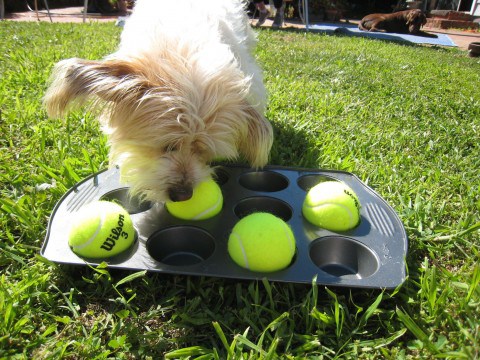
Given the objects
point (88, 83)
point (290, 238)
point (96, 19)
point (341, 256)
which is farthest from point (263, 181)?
point (96, 19)

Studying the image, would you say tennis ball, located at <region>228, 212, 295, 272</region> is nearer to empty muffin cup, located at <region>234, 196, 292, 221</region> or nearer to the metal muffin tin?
the metal muffin tin

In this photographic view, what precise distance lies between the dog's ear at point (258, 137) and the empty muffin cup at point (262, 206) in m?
0.28

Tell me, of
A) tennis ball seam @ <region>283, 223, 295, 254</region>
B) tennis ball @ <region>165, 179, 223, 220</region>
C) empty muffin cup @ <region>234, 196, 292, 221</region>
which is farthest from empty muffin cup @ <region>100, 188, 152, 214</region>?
tennis ball seam @ <region>283, 223, 295, 254</region>

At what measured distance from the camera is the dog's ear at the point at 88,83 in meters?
2.24

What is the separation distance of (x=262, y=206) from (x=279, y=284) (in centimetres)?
73

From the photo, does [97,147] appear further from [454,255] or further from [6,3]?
[6,3]

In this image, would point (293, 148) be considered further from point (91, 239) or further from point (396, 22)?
point (396, 22)

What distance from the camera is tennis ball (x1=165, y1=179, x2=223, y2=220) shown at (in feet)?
7.89

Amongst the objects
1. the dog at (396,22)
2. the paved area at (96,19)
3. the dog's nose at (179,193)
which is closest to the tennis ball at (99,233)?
the dog's nose at (179,193)

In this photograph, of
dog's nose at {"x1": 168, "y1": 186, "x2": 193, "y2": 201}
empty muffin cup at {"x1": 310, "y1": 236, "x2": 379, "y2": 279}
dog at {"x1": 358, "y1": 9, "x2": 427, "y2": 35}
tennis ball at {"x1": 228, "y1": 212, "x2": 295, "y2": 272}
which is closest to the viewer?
tennis ball at {"x1": 228, "y1": 212, "x2": 295, "y2": 272}

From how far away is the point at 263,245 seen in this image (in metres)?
1.92

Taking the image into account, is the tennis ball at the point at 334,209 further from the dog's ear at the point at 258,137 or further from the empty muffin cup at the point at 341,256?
the dog's ear at the point at 258,137

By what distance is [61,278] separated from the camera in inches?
79.7

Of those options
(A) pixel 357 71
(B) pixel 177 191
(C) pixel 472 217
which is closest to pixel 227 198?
(B) pixel 177 191
